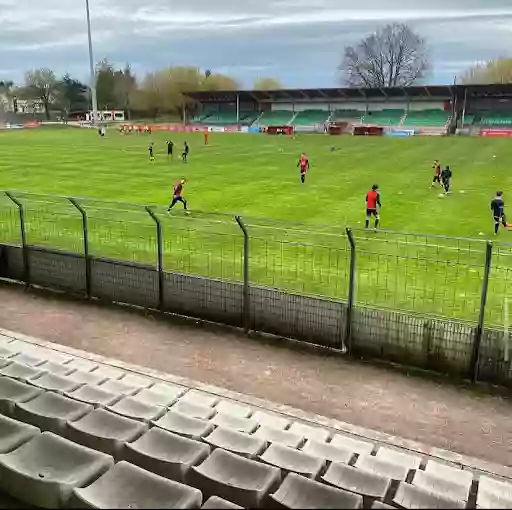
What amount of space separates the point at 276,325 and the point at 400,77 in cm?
9942

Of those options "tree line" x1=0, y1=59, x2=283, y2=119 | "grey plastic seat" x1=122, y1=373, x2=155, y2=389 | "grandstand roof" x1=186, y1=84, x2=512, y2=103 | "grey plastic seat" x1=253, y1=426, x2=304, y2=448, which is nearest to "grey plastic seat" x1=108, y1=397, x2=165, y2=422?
"grey plastic seat" x1=253, y1=426, x2=304, y2=448

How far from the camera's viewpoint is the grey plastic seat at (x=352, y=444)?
6.25m

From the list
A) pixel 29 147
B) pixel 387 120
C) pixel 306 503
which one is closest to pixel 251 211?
pixel 306 503

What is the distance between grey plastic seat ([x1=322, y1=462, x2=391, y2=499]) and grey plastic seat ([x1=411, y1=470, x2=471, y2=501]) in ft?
1.35

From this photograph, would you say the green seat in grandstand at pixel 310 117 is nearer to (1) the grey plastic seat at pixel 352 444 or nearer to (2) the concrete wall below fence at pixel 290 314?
(2) the concrete wall below fence at pixel 290 314

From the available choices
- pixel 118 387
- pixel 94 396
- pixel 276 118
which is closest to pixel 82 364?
pixel 118 387

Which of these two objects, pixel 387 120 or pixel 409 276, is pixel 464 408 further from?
pixel 387 120

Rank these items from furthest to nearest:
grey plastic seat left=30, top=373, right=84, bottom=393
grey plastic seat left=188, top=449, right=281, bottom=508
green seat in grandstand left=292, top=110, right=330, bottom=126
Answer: green seat in grandstand left=292, top=110, right=330, bottom=126, grey plastic seat left=30, top=373, right=84, bottom=393, grey plastic seat left=188, top=449, right=281, bottom=508

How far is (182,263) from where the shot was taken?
12.7m

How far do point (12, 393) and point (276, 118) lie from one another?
259 ft

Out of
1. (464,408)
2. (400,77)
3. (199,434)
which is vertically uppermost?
(400,77)

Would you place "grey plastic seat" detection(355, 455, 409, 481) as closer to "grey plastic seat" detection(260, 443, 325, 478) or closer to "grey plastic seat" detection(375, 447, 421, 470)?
"grey plastic seat" detection(375, 447, 421, 470)

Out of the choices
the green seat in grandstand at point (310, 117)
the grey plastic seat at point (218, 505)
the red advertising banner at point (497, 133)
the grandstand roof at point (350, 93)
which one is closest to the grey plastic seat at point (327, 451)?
the grey plastic seat at point (218, 505)

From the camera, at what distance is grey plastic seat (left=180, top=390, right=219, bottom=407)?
749 centimetres
